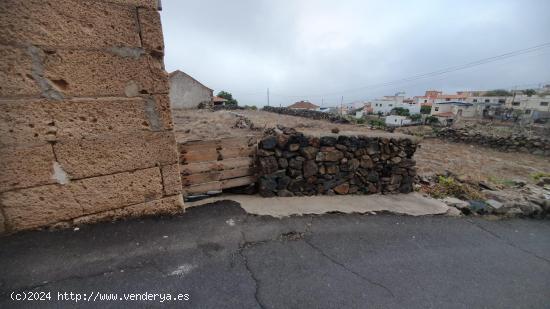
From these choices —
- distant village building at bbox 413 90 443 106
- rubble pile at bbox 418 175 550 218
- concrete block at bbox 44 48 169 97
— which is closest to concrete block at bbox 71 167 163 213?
concrete block at bbox 44 48 169 97

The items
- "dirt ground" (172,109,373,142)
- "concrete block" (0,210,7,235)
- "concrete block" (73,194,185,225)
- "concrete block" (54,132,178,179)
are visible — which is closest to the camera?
"concrete block" (0,210,7,235)

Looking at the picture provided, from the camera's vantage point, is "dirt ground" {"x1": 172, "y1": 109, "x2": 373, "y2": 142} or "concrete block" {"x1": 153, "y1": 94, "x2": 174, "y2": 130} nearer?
"concrete block" {"x1": 153, "y1": 94, "x2": 174, "y2": 130}

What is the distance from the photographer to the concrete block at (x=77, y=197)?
2.08 metres

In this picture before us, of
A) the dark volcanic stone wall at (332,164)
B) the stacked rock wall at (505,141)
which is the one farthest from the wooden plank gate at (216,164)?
the stacked rock wall at (505,141)

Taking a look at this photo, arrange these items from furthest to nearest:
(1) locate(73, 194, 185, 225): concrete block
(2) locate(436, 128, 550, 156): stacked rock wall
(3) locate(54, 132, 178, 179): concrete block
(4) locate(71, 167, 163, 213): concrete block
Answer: (2) locate(436, 128, 550, 156): stacked rock wall, (1) locate(73, 194, 185, 225): concrete block, (4) locate(71, 167, 163, 213): concrete block, (3) locate(54, 132, 178, 179): concrete block

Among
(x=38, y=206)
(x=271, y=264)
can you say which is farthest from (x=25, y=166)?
(x=271, y=264)

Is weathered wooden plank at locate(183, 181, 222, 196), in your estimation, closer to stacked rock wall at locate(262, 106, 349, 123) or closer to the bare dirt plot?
the bare dirt plot

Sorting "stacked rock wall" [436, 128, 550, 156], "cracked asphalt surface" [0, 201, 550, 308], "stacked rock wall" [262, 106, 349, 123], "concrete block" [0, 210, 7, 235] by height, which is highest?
"stacked rock wall" [262, 106, 349, 123]

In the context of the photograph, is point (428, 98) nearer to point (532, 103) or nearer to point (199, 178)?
point (532, 103)

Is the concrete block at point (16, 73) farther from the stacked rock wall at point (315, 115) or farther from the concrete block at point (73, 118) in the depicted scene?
the stacked rock wall at point (315, 115)

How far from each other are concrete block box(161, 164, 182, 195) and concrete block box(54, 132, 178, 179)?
0.23 ft

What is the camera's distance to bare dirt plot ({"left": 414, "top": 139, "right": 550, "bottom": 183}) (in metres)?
8.73

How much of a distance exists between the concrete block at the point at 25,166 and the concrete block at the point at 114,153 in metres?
0.10

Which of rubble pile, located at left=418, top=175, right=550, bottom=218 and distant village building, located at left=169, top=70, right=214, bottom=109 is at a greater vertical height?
distant village building, located at left=169, top=70, right=214, bottom=109
